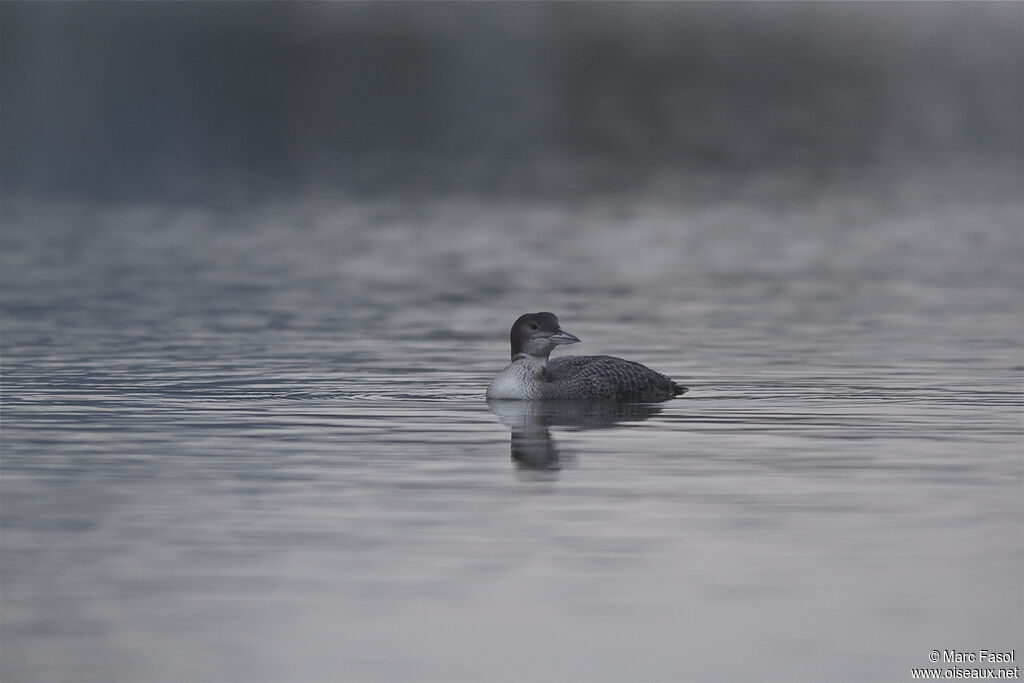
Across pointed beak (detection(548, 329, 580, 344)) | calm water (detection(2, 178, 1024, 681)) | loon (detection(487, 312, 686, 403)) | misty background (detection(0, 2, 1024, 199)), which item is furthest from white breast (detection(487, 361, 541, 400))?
misty background (detection(0, 2, 1024, 199))

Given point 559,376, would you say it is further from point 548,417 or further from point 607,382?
point 548,417

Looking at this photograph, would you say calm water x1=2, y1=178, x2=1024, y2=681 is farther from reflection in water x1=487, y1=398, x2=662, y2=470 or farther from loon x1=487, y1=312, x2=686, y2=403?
loon x1=487, y1=312, x2=686, y2=403

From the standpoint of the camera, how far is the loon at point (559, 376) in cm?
1612

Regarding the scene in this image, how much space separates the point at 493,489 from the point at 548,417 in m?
3.43

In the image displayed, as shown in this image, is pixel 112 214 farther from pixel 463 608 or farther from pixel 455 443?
pixel 463 608

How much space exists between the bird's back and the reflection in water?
0.24ft

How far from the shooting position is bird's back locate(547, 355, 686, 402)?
16.2m

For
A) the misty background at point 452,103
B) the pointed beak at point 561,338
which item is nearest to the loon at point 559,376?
the pointed beak at point 561,338

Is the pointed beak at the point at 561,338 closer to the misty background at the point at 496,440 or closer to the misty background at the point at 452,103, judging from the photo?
the misty background at the point at 496,440

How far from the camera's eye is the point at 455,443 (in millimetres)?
13836

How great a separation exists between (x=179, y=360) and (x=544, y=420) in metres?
4.58

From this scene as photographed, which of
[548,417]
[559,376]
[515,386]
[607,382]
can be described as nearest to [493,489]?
[548,417]

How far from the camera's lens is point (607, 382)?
1622cm

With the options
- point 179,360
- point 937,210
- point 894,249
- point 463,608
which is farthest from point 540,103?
point 463,608
